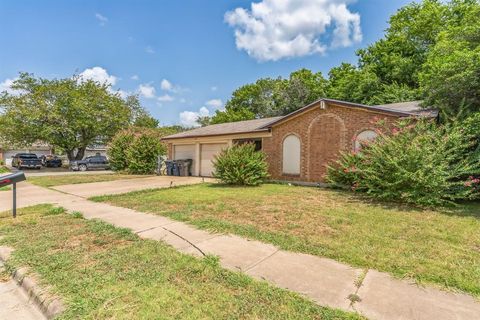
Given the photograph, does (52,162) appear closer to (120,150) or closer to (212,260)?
(120,150)

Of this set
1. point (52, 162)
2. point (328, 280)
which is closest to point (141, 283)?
point (328, 280)

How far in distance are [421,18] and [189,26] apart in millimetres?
24403

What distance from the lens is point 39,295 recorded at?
109 inches

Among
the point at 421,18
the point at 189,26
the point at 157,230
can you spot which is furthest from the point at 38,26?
the point at 421,18

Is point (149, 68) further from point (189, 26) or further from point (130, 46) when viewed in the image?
point (189, 26)

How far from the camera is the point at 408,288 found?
9.41 feet

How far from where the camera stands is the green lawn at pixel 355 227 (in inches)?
Answer: 135

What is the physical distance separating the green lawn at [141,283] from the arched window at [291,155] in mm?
9232

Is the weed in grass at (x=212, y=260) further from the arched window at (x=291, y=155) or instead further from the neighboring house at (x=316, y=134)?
the arched window at (x=291, y=155)

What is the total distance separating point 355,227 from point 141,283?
4186 mm

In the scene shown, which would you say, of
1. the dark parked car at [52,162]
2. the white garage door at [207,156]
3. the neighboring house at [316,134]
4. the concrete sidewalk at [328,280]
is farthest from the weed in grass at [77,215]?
the dark parked car at [52,162]

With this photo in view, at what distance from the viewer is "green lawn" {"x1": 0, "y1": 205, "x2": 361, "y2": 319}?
2420 mm

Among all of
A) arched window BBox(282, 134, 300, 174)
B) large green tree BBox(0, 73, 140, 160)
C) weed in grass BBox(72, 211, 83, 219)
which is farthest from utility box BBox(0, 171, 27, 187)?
large green tree BBox(0, 73, 140, 160)

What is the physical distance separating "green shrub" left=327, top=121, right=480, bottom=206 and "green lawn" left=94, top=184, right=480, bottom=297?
21.6 inches
